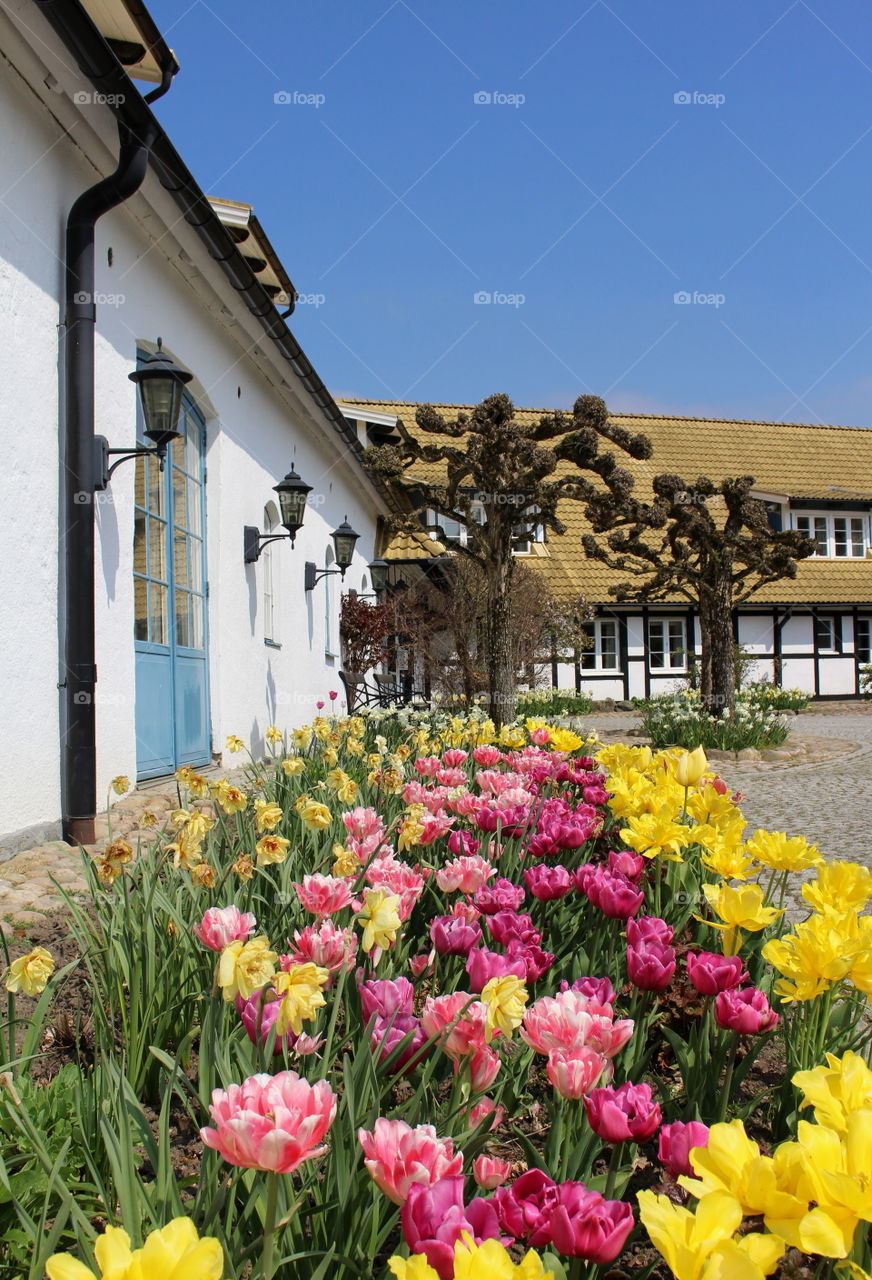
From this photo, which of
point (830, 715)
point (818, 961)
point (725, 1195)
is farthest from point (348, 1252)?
point (830, 715)

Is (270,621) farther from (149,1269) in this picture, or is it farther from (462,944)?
(149,1269)

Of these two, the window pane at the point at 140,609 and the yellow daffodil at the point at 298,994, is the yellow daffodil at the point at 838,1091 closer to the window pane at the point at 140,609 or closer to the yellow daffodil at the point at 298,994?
the yellow daffodil at the point at 298,994

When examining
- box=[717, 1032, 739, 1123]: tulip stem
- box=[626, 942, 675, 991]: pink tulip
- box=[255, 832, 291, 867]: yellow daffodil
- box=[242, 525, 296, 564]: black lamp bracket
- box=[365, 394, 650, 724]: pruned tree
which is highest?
box=[365, 394, 650, 724]: pruned tree

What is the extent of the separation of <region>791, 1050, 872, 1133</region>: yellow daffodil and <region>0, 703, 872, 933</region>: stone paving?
156 centimetres

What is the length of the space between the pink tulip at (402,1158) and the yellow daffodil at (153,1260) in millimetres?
218

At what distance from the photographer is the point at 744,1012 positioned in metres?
1.44

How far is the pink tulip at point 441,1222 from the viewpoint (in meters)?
0.80

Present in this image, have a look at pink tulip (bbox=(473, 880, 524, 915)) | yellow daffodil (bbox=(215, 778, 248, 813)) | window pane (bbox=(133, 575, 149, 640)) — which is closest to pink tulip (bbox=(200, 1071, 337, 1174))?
pink tulip (bbox=(473, 880, 524, 915))

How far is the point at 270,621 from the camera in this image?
9734 millimetres

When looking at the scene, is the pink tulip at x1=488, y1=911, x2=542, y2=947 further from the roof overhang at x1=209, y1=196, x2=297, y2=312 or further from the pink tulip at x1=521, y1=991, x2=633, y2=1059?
the roof overhang at x1=209, y1=196, x2=297, y2=312

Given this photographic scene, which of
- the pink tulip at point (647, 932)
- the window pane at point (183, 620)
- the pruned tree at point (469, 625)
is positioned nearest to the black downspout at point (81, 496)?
the window pane at point (183, 620)

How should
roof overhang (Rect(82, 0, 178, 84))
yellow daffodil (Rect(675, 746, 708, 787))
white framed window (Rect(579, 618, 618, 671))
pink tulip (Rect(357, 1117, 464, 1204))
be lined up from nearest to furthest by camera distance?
1. pink tulip (Rect(357, 1117, 464, 1204))
2. yellow daffodil (Rect(675, 746, 708, 787))
3. roof overhang (Rect(82, 0, 178, 84))
4. white framed window (Rect(579, 618, 618, 671))

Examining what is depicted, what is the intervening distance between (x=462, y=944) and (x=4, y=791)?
335 cm

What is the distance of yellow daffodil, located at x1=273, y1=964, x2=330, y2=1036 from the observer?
49.1 inches
